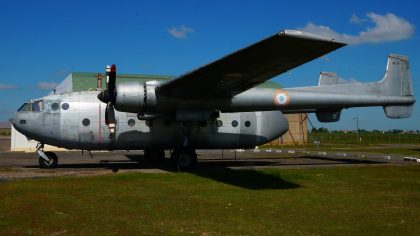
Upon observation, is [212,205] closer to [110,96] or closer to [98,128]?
[110,96]

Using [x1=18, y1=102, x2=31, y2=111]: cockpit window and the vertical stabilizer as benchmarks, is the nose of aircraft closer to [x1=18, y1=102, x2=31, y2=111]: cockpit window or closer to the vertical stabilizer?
[x1=18, y1=102, x2=31, y2=111]: cockpit window

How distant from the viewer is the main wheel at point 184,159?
60.6 ft

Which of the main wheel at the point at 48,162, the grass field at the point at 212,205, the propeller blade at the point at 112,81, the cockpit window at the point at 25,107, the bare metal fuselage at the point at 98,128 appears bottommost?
the grass field at the point at 212,205

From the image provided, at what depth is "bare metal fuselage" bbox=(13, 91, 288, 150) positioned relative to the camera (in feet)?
62.1

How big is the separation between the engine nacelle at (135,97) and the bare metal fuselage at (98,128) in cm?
263

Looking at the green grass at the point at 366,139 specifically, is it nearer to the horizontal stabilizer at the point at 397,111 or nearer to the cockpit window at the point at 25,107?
the horizontal stabilizer at the point at 397,111

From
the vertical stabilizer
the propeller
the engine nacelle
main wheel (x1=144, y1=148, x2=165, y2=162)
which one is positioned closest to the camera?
the engine nacelle

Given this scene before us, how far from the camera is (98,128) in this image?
63.1ft

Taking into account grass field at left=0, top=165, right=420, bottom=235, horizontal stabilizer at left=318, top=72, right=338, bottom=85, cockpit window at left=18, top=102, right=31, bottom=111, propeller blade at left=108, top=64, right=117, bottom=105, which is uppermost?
horizontal stabilizer at left=318, top=72, right=338, bottom=85

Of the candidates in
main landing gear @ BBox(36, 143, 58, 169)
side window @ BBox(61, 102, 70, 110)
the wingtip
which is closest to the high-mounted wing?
the wingtip

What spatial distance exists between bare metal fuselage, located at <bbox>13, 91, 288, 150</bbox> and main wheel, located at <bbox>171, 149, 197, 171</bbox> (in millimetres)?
524

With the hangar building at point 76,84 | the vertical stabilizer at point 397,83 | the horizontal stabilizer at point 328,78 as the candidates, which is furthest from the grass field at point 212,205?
the hangar building at point 76,84

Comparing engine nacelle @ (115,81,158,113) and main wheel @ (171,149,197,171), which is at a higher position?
engine nacelle @ (115,81,158,113)

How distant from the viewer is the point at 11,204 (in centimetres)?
1018
